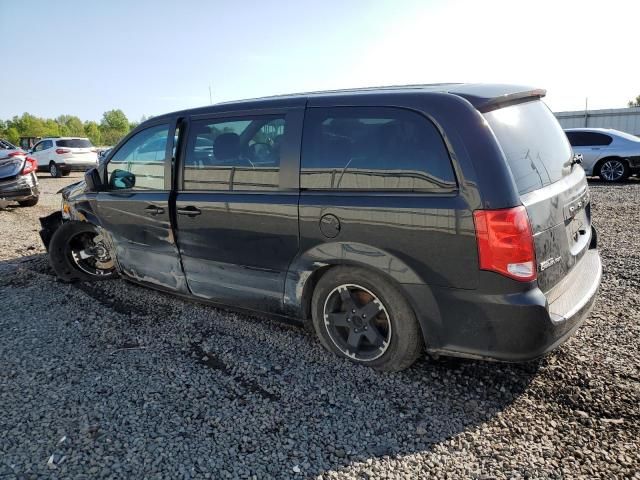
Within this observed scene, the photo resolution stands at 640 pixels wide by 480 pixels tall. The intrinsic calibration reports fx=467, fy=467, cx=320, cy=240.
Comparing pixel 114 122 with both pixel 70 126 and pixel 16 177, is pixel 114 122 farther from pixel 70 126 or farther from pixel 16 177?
pixel 16 177

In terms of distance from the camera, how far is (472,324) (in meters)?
2.62

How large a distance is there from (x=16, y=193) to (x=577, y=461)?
35.0 feet

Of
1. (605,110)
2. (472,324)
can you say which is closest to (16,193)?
(472,324)

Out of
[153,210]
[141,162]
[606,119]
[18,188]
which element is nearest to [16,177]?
A: [18,188]

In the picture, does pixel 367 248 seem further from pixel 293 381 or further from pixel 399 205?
pixel 293 381

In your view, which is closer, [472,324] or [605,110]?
[472,324]

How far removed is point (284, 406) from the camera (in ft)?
9.05

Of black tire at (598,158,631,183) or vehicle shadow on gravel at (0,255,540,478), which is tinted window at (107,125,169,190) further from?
black tire at (598,158,631,183)

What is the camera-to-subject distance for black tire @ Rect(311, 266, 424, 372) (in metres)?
2.88

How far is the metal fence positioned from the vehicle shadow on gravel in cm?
2251

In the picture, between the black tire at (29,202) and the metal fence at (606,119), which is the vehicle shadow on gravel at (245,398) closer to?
the black tire at (29,202)

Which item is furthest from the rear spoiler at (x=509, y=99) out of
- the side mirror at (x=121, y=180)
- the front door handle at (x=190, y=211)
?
the side mirror at (x=121, y=180)

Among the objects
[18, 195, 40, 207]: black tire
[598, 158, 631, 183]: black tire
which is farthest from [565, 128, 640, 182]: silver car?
[18, 195, 40, 207]: black tire

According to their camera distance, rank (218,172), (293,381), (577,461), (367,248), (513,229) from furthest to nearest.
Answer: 1. (218,172)
2. (293,381)
3. (367,248)
4. (513,229)
5. (577,461)
